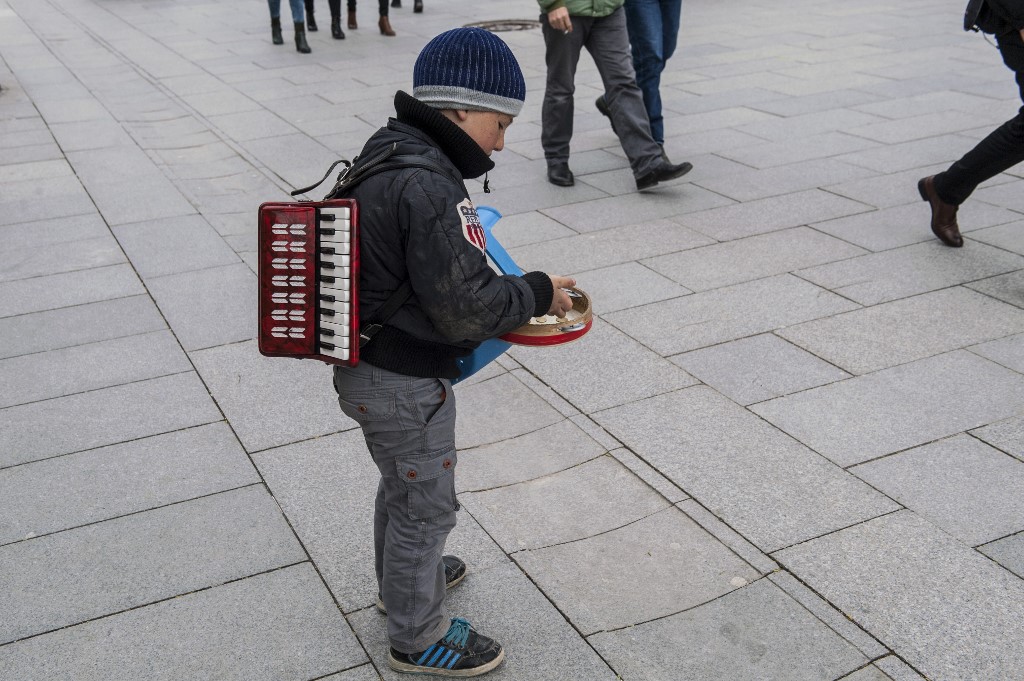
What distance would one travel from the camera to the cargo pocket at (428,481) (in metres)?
2.50

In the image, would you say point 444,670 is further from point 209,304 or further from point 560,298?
point 209,304

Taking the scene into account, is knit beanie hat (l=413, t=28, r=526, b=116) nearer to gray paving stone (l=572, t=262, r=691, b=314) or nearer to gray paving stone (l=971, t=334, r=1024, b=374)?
gray paving stone (l=572, t=262, r=691, b=314)

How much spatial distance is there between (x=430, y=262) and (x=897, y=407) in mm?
2404

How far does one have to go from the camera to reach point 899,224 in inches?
231

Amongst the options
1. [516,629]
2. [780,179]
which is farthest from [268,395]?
[780,179]

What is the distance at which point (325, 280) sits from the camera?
2285 mm

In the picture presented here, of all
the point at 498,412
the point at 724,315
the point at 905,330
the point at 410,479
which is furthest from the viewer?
the point at 724,315

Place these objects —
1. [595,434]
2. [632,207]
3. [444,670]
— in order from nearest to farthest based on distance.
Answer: [444,670] → [595,434] → [632,207]

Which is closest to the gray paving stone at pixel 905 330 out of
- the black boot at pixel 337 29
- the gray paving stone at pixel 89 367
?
the gray paving stone at pixel 89 367

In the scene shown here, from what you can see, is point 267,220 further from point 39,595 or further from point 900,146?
point 900,146

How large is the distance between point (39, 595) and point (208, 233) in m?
3.38

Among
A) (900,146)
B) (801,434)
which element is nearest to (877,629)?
(801,434)

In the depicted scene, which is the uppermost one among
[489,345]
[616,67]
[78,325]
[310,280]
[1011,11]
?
[1011,11]

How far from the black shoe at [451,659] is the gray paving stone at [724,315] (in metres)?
2.04
